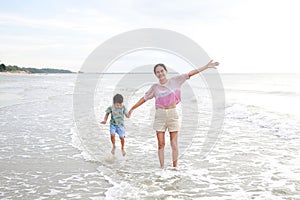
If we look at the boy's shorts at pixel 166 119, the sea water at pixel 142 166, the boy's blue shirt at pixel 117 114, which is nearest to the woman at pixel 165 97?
the boy's shorts at pixel 166 119

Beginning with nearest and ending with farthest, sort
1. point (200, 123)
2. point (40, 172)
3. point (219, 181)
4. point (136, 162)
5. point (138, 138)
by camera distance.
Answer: point (219, 181), point (40, 172), point (136, 162), point (138, 138), point (200, 123)

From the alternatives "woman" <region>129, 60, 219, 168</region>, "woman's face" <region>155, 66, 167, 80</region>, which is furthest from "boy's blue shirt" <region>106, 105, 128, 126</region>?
"woman's face" <region>155, 66, 167, 80</region>

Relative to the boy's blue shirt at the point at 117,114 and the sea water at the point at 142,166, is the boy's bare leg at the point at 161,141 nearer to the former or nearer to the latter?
the sea water at the point at 142,166

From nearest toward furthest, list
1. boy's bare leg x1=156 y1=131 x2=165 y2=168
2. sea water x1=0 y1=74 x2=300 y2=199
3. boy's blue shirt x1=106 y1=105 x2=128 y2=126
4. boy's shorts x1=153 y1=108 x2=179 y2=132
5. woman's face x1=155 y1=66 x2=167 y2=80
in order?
sea water x1=0 y1=74 x2=300 y2=199
woman's face x1=155 y1=66 x2=167 y2=80
boy's shorts x1=153 y1=108 x2=179 y2=132
boy's bare leg x1=156 y1=131 x2=165 y2=168
boy's blue shirt x1=106 y1=105 x2=128 y2=126

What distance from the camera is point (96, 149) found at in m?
7.46

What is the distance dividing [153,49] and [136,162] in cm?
245

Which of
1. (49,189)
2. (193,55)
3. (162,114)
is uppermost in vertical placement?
(193,55)

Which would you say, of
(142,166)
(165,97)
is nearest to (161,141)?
(142,166)

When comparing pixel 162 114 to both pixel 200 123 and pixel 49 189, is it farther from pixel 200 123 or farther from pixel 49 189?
pixel 200 123

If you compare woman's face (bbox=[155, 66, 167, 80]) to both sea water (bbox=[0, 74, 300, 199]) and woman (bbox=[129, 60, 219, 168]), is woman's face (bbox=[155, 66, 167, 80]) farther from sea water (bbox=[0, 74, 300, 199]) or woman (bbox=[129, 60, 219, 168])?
sea water (bbox=[0, 74, 300, 199])

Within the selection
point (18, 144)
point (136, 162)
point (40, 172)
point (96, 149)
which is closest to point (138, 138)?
point (96, 149)

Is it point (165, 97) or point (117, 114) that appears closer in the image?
point (165, 97)

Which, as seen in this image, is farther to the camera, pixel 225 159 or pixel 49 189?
pixel 225 159

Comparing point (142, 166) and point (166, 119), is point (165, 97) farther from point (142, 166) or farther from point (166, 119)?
point (142, 166)
